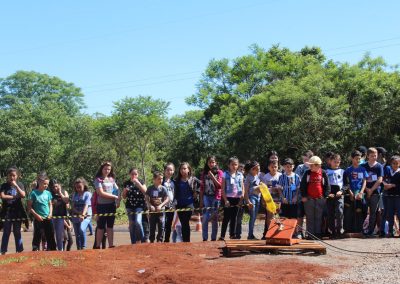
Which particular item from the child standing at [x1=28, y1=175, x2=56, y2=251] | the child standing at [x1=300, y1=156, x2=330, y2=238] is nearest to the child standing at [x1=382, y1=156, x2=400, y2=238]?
the child standing at [x1=300, y1=156, x2=330, y2=238]

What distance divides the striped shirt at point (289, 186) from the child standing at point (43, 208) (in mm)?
5097

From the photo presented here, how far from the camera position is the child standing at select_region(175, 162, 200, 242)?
12344 millimetres

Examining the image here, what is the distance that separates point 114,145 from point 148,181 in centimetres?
605

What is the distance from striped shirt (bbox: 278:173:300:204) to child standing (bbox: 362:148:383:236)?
1640 millimetres

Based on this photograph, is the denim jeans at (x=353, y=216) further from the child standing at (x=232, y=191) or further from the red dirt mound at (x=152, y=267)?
the red dirt mound at (x=152, y=267)

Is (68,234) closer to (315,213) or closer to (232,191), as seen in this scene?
(232,191)

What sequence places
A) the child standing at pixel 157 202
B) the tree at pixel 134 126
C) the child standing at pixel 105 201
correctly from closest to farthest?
the child standing at pixel 105 201
the child standing at pixel 157 202
the tree at pixel 134 126

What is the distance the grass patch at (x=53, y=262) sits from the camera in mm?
9702

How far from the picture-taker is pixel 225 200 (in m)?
12.2

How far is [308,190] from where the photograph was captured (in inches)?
481

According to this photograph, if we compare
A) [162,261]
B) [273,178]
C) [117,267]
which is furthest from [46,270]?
[273,178]

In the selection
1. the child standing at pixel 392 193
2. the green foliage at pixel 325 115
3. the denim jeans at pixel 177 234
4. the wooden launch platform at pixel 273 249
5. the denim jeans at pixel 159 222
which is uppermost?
the green foliage at pixel 325 115

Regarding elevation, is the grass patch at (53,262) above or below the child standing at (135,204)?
below

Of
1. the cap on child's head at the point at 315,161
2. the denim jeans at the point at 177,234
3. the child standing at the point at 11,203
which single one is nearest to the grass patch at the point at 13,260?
the child standing at the point at 11,203
